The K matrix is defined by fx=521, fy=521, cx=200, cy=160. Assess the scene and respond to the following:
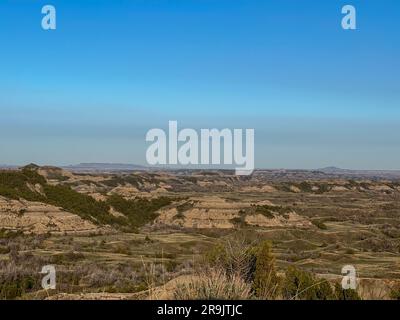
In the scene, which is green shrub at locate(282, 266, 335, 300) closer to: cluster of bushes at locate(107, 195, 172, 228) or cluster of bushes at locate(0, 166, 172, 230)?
cluster of bushes at locate(0, 166, 172, 230)

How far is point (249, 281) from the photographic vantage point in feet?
31.0

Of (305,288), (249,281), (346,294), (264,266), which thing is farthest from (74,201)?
(249,281)

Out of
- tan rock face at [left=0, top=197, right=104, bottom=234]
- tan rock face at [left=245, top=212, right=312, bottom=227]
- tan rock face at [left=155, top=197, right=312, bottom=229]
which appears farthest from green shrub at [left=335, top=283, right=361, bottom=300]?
tan rock face at [left=245, top=212, right=312, bottom=227]

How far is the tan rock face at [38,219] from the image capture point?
4866 centimetres

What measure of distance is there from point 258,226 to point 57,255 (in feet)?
107

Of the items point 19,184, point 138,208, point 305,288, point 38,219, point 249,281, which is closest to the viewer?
point 249,281

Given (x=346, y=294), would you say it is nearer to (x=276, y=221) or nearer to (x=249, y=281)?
(x=249, y=281)

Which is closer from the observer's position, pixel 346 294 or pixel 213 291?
pixel 213 291

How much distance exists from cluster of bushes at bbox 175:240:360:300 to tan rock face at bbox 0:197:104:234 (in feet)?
128

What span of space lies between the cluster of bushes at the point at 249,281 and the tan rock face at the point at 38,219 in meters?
38.9

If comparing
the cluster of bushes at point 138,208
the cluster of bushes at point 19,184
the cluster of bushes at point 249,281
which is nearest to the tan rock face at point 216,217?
the cluster of bushes at point 138,208

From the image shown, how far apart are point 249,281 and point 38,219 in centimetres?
4417
